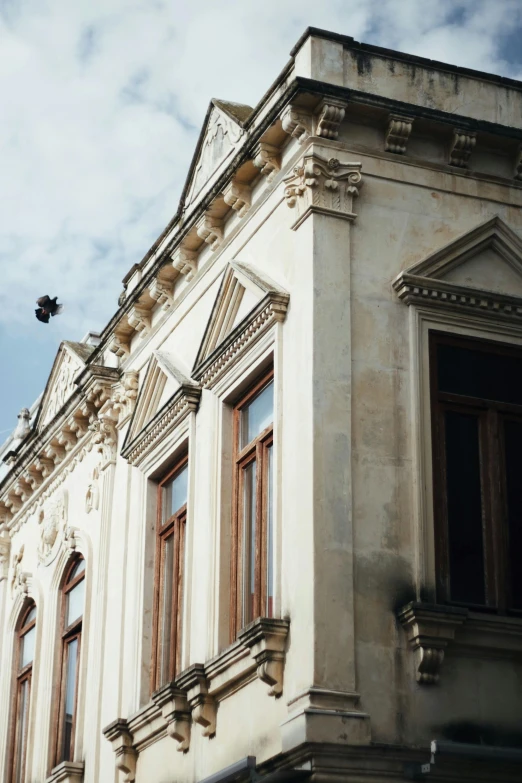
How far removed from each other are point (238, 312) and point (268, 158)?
163 centimetres

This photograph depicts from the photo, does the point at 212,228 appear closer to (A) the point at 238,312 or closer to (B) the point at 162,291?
(A) the point at 238,312

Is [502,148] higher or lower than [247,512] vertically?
higher

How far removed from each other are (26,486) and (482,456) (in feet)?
33.3

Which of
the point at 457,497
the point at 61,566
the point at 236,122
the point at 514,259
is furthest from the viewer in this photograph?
the point at 61,566

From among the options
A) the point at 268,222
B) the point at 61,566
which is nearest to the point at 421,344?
the point at 268,222

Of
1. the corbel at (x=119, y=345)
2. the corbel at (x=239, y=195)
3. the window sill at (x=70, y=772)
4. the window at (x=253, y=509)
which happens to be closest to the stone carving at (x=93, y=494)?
the corbel at (x=119, y=345)

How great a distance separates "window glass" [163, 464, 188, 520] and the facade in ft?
0.12

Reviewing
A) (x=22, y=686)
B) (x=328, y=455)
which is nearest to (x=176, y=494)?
(x=328, y=455)

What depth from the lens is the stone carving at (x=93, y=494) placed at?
1989 centimetres

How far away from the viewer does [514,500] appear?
14.5 metres

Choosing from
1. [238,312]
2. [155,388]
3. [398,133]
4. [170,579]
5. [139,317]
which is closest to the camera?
[398,133]

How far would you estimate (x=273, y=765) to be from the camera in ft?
42.6

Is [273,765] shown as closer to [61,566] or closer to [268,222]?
[268,222]

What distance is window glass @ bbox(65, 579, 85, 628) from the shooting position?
2003 centimetres
